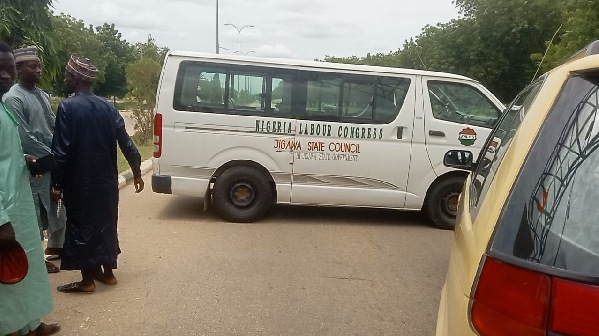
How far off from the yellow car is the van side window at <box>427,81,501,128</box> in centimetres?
487

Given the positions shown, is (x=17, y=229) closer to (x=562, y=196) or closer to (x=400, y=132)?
(x=562, y=196)

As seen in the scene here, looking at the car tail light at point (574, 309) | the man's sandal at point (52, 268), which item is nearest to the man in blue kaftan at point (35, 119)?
the man's sandal at point (52, 268)

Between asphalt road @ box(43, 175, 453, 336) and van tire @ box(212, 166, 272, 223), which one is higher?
van tire @ box(212, 166, 272, 223)

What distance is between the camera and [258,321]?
3701 mm

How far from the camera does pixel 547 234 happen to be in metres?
1.46

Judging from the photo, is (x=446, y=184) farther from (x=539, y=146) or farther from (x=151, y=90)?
(x=151, y=90)

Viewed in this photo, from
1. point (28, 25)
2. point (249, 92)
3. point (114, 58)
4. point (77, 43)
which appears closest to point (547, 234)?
point (249, 92)

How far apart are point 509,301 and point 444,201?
209 inches

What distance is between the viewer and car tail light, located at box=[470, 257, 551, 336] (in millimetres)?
1418

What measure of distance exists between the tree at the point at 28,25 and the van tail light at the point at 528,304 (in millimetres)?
15921

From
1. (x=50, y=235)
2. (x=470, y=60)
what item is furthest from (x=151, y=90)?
(x=470, y=60)

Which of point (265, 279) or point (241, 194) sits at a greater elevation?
point (241, 194)

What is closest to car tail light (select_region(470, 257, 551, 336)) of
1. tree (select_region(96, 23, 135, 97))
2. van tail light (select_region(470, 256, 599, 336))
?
van tail light (select_region(470, 256, 599, 336))

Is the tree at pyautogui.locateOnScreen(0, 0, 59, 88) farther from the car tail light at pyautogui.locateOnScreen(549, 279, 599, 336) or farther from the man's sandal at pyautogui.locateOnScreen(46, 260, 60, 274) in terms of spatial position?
the car tail light at pyautogui.locateOnScreen(549, 279, 599, 336)
